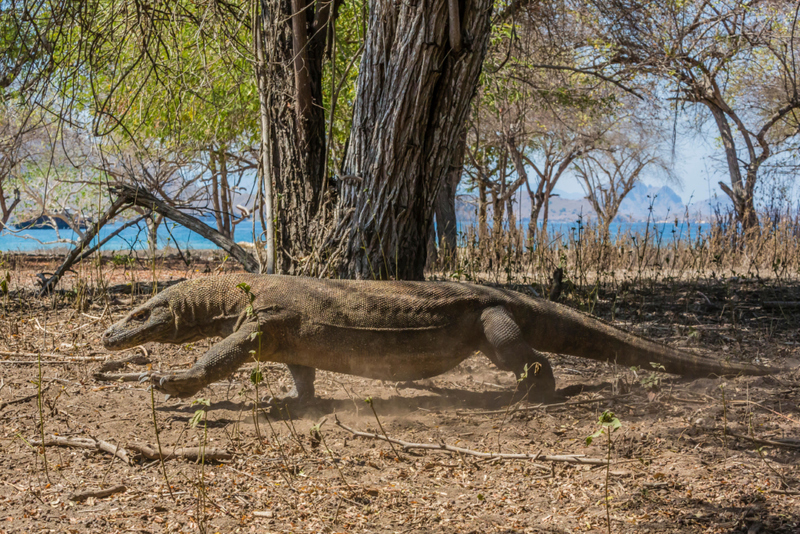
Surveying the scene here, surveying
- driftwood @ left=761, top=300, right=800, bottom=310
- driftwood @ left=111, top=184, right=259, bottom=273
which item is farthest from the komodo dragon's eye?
driftwood @ left=761, top=300, right=800, bottom=310

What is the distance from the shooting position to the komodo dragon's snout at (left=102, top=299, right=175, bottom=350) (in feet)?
11.1

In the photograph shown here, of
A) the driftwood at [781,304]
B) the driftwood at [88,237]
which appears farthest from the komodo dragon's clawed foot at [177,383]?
the driftwood at [781,304]

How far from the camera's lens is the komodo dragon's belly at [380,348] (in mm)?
3414

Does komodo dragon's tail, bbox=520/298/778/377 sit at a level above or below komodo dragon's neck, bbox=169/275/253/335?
below

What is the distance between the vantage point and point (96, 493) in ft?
7.73

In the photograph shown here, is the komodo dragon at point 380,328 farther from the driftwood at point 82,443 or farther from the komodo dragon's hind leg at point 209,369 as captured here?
the driftwood at point 82,443

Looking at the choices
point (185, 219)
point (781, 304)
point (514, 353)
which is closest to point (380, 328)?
point (514, 353)

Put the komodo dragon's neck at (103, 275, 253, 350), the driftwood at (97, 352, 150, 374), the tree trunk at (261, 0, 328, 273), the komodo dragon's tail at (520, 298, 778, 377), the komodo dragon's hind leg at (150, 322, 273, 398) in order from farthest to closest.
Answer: the tree trunk at (261, 0, 328, 273) < the driftwood at (97, 352, 150, 374) < the komodo dragon's tail at (520, 298, 778, 377) < the komodo dragon's neck at (103, 275, 253, 350) < the komodo dragon's hind leg at (150, 322, 273, 398)

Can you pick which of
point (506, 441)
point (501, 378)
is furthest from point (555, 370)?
point (506, 441)

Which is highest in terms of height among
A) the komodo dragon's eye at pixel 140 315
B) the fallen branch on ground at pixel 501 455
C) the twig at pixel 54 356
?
the komodo dragon's eye at pixel 140 315

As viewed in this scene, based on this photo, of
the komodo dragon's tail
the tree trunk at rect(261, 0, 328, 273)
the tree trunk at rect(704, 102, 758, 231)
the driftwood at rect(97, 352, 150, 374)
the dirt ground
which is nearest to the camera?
the dirt ground

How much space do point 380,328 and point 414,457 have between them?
84 centimetres

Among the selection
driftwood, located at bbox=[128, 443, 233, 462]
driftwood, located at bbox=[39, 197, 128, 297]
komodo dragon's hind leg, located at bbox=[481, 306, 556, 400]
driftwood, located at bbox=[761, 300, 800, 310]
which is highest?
driftwood, located at bbox=[39, 197, 128, 297]

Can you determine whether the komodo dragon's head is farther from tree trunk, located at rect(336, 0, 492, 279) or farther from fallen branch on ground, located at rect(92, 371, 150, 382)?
tree trunk, located at rect(336, 0, 492, 279)
